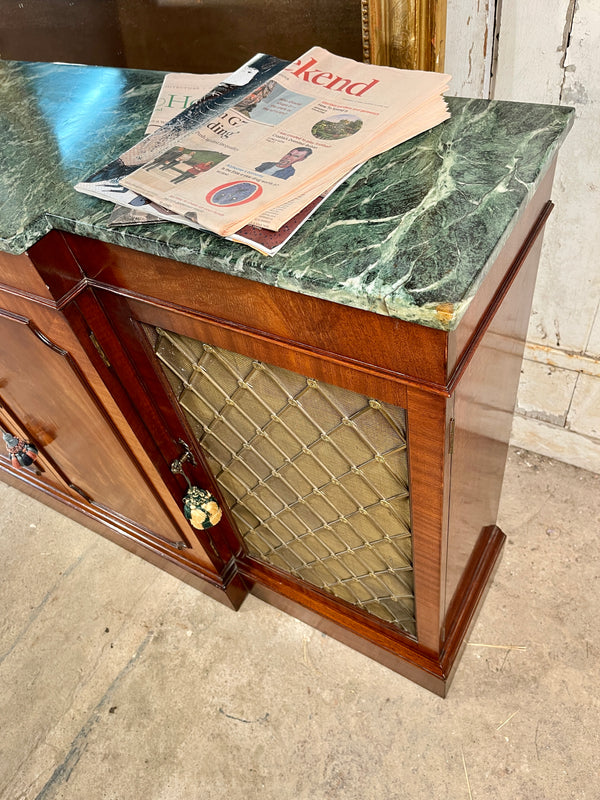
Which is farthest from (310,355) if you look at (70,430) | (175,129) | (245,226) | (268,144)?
(70,430)

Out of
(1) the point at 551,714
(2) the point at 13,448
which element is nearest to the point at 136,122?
(2) the point at 13,448

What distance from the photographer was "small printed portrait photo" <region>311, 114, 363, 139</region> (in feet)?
2.49

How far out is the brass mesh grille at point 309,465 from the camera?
839 mm

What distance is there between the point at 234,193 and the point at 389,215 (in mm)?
181

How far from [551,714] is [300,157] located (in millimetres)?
1199

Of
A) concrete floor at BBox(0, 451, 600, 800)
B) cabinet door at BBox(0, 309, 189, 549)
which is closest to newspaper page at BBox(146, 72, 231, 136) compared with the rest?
cabinet door at BBox(0, 309, 189, 549)

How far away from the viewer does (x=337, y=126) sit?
0.77 meters

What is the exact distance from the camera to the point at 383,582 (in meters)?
1.15

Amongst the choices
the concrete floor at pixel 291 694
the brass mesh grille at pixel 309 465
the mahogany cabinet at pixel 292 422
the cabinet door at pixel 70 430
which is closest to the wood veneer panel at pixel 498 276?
the mahogany cabinet at pixel 292 422

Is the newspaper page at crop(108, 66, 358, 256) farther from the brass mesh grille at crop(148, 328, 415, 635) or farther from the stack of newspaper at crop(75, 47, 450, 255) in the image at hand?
the brass mesh grille at crop(148, 328, 415, 635)

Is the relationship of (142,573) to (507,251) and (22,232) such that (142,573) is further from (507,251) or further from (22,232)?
(507,251)

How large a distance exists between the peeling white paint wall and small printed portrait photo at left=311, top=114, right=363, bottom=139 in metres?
0.36

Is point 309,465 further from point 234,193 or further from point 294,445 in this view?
point 234,193

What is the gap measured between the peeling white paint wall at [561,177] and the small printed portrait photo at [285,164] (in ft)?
1.47
